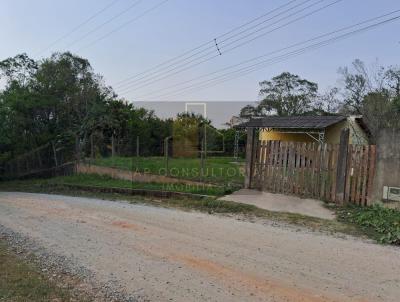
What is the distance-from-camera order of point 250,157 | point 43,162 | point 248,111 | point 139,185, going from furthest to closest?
point 248,111
point 43,162
point 139,185
point 250,157

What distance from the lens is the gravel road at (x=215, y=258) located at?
500 centimetres

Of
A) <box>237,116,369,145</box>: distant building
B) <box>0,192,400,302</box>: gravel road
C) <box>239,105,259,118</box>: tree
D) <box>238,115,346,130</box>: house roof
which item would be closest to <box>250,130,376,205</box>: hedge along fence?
<box>0,192,400,302</box>: gravel road

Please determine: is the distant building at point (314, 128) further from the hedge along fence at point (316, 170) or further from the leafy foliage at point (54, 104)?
the hedge along fence at point (316, 170)

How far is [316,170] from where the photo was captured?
1171 centimetres

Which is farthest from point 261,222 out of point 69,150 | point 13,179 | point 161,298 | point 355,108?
point 355,108

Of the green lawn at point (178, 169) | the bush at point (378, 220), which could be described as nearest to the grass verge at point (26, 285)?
the bush at point (378, 220)

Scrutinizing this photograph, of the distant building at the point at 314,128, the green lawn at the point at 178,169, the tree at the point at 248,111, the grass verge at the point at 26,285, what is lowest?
the grass verge at the point at 26,285

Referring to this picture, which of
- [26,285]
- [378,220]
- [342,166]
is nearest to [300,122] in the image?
[342,166]

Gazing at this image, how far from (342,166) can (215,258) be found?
6002 mm

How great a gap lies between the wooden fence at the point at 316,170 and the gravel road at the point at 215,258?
3066mm

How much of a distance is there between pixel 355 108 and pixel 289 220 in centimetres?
3408

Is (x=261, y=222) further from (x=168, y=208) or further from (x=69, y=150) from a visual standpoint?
(x=69, y=150)

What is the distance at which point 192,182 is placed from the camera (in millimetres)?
15852

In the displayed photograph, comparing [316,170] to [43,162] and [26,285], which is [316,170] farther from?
[43,162]
